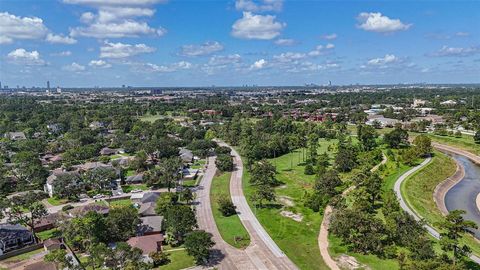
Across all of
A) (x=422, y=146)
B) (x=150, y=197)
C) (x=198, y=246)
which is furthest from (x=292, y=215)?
(x=422, y=146)

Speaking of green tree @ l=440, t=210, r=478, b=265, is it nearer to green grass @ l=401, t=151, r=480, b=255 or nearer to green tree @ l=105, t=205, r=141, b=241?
green grass @ l=401, t=151, r=480, b=255

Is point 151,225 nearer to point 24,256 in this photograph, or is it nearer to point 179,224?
point 179,224

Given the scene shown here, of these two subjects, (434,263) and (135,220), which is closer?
(434,263)

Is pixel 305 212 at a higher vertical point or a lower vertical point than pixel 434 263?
lower

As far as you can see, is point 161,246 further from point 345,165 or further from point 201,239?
point 345,165

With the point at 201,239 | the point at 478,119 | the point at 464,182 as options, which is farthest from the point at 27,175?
the point at 478,119

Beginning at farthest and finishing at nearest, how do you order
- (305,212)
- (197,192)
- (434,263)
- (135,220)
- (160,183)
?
1. (160,183)
2. (197,192)
3. (305,212)
4. (135,220)
5. (434,263)
